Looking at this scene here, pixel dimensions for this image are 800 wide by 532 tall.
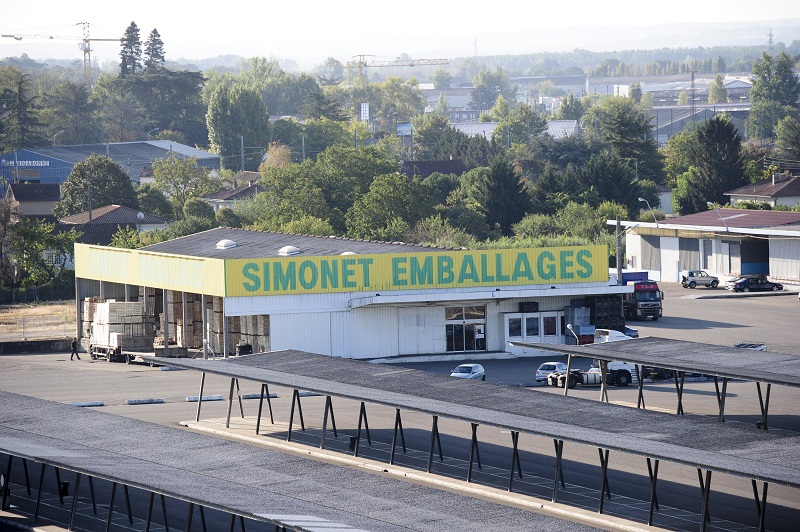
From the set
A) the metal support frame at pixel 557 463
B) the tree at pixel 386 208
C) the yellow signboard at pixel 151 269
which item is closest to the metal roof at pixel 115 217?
the tree at pixel 386 208

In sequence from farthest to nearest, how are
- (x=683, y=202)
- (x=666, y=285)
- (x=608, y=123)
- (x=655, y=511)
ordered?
(x=608, y=123) → (x=683, y=202) → (x=666, y=285) → (x=655, y=511)

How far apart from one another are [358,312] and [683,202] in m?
76.4

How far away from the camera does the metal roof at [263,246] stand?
7269 centimetres

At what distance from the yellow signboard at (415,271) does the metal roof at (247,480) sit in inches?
987

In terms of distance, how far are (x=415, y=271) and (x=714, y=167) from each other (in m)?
73.2

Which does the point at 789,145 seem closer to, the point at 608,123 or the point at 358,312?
the point at 608,123

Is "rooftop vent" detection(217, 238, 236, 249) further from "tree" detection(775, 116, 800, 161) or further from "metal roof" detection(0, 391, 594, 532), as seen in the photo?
"tree" detection(775, 116, 800, 161)

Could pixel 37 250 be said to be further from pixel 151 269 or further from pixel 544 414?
pixel 544 414

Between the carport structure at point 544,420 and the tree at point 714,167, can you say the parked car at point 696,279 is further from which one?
the carport structure at point 544,420

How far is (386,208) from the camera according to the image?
107m

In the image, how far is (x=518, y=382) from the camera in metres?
58.7

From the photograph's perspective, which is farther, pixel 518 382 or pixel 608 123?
pixel 608 123

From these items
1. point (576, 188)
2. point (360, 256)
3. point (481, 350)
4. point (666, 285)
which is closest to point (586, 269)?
point (481, 350)

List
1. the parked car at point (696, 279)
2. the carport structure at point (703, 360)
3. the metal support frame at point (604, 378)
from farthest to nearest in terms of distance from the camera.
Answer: the parked car at point (696, 279) < the metal support frame at point (604, 378) < the carport structure at point (703, 360)
